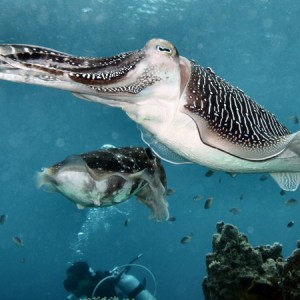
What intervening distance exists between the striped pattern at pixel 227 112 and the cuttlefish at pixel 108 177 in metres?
2.47

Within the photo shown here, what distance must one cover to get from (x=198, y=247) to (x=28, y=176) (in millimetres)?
80495

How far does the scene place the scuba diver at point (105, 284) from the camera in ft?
53.4

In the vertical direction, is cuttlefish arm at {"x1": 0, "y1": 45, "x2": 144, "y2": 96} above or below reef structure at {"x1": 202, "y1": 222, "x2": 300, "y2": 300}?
above

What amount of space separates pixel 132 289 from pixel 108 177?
11803 mm

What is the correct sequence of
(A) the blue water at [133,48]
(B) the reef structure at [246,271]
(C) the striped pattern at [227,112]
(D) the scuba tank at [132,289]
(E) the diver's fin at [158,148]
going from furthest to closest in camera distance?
(A) the blue water at [133,48] < (D) the scuba tank at [132,289] < (B) the reef structure at [246,271] < (E) the diver's fin at [158,148] < (C) the striped pattern at [227,112]

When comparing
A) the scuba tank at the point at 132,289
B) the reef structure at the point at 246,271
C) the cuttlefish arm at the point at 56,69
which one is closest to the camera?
the cuttlefish arm at the point at 56,69

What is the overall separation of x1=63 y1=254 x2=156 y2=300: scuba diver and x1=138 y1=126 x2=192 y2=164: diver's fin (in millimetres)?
11477

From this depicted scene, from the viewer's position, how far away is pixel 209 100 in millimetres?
3781

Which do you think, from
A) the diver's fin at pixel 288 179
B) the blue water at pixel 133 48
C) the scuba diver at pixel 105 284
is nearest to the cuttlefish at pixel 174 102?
the diver's fin at pixel 288 179

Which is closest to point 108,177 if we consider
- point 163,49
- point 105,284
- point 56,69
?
point 163,49

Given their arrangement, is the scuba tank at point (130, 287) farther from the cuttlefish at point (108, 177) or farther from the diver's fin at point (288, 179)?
the diver's fin at point (288, 179)

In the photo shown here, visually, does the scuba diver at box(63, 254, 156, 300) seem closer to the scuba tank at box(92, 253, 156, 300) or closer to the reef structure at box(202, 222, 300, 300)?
the scuba tank at box(92, 253, 156, 300)

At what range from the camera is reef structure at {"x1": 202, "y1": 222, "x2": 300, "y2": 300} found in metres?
6.17

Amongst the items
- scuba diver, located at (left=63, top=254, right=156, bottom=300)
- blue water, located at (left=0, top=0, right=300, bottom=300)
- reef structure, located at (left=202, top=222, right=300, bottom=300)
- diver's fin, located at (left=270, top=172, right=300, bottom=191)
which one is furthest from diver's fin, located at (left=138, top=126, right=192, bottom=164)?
scuba diver, located at (left=63, top=254, right=156, bottom=300)
